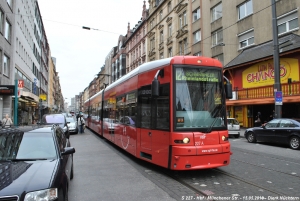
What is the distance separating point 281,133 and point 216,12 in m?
19.2

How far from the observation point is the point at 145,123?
7.79 meters

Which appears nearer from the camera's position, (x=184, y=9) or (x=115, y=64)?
Answer: (x=184, y=9)

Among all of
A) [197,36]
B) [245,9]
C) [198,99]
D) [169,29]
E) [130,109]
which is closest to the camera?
[198,99]

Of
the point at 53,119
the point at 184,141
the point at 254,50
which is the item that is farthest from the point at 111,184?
the point at 254,50

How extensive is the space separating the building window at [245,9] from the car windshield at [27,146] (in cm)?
2299

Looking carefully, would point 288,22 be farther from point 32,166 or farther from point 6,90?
point 6,90

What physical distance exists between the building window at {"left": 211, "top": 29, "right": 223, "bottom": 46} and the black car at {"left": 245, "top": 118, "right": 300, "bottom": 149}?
1527 cm

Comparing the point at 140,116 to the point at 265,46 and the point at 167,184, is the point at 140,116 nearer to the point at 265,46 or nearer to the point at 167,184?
the point at 167,184

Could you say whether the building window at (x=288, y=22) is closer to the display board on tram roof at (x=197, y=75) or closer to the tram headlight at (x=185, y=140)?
the display board on tram roof at (x=197, y=75)

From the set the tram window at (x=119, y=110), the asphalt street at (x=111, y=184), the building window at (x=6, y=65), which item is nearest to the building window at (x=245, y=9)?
the tram window at (x=119, y=110)

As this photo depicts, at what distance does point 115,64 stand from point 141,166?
7361 centimetres

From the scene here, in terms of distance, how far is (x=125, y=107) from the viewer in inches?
398

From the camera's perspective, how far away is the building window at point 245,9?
920 inches

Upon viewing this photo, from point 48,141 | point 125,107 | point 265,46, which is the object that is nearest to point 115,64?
point 265,46
